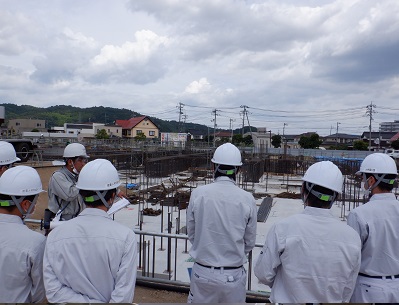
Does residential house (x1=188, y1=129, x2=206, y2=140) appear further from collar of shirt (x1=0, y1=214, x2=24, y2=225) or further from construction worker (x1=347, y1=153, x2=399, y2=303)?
collar of shirt (x1=0, y1=214, x2=24, y2=225)

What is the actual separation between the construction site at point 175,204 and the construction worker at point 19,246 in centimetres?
218

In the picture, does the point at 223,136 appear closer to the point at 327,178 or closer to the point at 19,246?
the point at 327,178

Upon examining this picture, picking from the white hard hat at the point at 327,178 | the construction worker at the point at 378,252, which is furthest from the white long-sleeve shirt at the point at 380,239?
the white hard hat at the point at 327,178

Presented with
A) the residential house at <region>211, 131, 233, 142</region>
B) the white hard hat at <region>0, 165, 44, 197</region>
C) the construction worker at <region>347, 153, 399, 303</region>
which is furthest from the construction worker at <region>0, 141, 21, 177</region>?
the residential house at <region>211, 131, 233, 142</region>

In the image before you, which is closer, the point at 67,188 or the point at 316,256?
the point at 316,256

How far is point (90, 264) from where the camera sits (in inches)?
74.4

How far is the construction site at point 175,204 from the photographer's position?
5.31m

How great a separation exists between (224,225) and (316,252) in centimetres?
91

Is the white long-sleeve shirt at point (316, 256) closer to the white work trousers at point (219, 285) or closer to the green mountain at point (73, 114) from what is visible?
the white work trousers at point (219, 285)

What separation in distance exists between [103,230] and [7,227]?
60cm

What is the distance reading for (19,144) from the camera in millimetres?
18609

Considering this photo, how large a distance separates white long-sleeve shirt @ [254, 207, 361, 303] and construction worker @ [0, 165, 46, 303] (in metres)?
1.43

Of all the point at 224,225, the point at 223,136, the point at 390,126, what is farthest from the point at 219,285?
the point at 390,126

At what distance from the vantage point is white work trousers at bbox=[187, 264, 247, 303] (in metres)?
2.82
